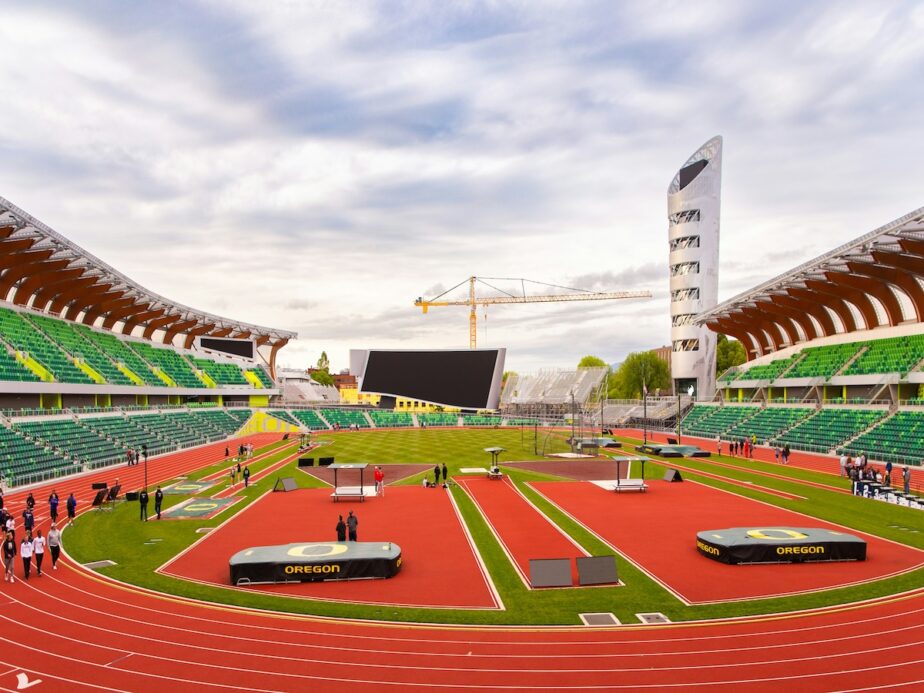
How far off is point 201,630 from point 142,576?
17.3 ft

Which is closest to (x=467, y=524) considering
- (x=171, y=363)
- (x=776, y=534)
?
(x=776, y=534)

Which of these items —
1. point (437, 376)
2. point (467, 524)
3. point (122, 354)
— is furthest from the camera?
point (437, 376)

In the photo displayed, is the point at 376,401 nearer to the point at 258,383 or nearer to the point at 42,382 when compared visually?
the point at 258,383

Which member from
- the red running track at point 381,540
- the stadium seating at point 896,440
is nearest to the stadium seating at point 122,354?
the red running track at point 381,540

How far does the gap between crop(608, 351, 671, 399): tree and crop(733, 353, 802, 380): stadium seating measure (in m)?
44.6

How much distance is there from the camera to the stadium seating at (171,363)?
226 ft

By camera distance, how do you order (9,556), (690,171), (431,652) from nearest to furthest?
1. (431,652)
2. (9,556)
3. (690,171)

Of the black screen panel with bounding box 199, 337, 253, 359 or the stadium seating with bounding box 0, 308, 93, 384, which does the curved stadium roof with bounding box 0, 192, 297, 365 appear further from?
the black screen panel with bounding box 199, 337, 253, 359

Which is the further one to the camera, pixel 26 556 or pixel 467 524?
pixel 467 524

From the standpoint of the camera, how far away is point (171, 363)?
72312 mm

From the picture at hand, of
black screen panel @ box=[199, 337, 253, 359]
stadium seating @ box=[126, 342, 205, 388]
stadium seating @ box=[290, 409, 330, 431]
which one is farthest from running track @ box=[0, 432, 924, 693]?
black screen panel @ box=[199, 337, 253, 359]

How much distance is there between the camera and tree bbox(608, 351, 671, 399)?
11828 cm

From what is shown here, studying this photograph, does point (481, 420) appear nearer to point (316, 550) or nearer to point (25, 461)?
point (25, 461)

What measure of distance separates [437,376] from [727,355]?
5497 centimetres
